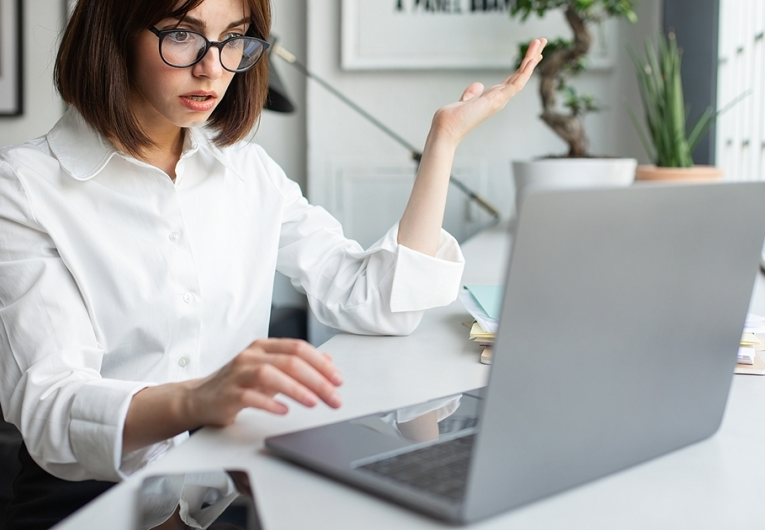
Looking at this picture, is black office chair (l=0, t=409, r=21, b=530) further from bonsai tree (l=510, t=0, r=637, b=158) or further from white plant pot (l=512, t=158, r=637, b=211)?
bonsai tree (l=510, t=0, r=637, b=158)

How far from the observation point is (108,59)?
3.09 ft

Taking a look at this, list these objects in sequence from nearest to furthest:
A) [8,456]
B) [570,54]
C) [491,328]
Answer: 1. [491,328]
2. [8,456]
3. [570,54]

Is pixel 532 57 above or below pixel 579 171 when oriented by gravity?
above

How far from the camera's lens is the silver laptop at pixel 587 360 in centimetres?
45

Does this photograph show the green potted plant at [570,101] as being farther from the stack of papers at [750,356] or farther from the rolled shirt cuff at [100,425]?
the rolled shirt cuff at [100,425]

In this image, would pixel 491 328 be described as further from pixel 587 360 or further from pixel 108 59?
pixel 108 59

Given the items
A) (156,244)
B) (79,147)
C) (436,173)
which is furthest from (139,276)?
(436,173)

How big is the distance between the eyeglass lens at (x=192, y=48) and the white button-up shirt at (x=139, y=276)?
133 millimetres

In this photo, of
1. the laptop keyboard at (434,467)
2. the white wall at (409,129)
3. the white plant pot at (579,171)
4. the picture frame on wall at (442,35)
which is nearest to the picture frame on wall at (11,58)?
the white wall at (409,129)

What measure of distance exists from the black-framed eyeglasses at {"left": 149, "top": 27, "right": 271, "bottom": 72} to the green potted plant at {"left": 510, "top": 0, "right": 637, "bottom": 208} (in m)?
1.06

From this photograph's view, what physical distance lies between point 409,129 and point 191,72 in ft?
4.85

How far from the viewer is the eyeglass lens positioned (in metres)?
0.92

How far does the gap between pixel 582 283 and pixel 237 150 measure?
2.55ft

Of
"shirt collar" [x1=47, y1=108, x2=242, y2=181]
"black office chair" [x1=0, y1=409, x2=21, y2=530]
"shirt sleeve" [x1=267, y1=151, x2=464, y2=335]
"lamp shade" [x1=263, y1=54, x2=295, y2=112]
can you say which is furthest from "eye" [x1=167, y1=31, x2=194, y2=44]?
"lamp shade" [x1=263, y1=54, x2=295, y2=112]
